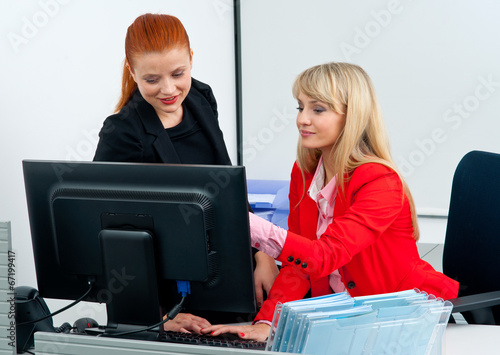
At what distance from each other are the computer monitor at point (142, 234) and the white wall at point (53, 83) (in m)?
0.76

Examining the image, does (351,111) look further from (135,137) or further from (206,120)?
(135,137)

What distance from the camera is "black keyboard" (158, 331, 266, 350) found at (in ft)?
3.86

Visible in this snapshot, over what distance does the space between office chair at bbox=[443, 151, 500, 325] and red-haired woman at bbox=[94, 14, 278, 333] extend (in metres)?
0.56

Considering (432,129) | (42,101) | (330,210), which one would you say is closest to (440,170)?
(432,129)

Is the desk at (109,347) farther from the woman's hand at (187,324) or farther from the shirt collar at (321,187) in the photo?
the shirt collar at (321,187)

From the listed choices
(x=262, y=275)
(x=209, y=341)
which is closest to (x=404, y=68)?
(x=262, y=275)

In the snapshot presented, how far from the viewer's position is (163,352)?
0.87 meters

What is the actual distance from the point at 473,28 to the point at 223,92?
140 centimetres

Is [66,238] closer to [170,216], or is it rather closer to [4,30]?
[170,216]

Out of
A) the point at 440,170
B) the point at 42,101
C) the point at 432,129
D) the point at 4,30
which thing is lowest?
the point at 440,170

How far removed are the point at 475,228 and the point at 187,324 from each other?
2.97 feet

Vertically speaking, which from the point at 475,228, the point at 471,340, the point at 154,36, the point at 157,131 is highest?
the point at 154,36

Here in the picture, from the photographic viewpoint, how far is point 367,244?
4.79 feet

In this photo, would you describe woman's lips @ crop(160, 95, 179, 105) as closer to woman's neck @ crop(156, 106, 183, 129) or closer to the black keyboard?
woman's neck @ crop(156, 106, 183, 129)
